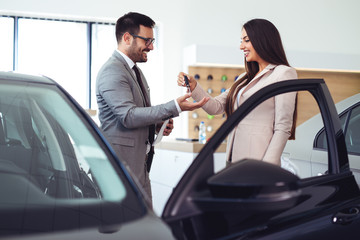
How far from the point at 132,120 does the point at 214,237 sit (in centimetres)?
151

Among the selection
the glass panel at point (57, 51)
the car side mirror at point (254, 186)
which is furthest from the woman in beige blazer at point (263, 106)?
the glass panel at point (57, 51)

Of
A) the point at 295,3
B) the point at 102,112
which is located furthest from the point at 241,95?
the point at 295,3

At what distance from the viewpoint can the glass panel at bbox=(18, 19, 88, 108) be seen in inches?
317

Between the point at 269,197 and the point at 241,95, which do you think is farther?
the point at 241,95

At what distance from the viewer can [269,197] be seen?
1102 millimetres

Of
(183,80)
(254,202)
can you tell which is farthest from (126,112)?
(254,202)

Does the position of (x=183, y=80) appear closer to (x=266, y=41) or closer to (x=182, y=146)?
(x=266, y=41)

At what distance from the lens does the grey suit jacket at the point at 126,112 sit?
8.52 ft

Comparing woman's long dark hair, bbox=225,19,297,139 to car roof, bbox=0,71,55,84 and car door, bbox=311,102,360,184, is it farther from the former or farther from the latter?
car roof, bbox=0,71,55,84

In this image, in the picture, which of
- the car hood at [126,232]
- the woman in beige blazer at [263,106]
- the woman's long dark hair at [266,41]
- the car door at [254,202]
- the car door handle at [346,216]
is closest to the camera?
the car hood at [126,232]

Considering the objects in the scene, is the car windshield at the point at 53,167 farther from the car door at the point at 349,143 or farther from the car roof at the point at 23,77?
the car door at the point at 349,143

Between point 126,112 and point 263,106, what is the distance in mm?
717

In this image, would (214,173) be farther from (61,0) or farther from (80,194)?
(61,0)

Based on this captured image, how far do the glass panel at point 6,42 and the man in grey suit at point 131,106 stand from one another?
17.8 feet
